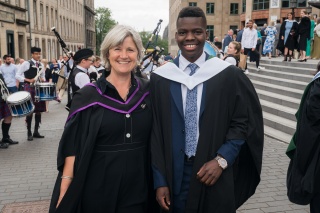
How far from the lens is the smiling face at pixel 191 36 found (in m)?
2.50

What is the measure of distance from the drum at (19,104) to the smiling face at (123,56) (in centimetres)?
538

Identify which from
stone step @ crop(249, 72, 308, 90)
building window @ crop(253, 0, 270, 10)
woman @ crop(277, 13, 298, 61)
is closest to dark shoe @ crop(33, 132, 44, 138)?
stone step @ crop(249, 72, 308, 90)

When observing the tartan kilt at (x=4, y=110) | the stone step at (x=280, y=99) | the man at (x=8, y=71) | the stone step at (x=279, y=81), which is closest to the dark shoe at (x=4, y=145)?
the tartan kilt at (x=4, y=110)

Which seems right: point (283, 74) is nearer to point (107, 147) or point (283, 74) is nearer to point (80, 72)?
point (80, 72)

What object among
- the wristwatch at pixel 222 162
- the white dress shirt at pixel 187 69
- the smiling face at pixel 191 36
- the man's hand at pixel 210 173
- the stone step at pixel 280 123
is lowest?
the stone step at pixel 280 123

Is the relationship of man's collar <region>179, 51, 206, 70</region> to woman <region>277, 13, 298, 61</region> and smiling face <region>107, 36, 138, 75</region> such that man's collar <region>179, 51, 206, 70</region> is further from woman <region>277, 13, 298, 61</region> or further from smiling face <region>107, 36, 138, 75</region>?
woman <region>277, 13, 298, 61</region>

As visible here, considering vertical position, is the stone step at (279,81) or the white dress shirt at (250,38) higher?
the white dress shirt at (250,38)

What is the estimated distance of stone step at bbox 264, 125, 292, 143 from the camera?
7.54 metres

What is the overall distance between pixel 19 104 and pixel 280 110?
6226mm

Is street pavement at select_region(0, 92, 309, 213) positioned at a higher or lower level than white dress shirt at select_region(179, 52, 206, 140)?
lower

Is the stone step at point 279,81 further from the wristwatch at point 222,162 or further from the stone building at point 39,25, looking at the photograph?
the stone building at point 39,25

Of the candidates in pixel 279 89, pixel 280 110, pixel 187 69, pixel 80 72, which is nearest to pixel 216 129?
pixel 187 69

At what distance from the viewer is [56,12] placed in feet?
140

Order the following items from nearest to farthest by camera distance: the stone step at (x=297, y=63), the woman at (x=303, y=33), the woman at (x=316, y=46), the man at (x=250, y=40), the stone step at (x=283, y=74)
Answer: the stone step at (x=283, y=74)
the stone step at (x=297, y=63)
the woman at (x=303, y=33)
the woman at (x=316, y=46)
the man at (x=250, y=40)
